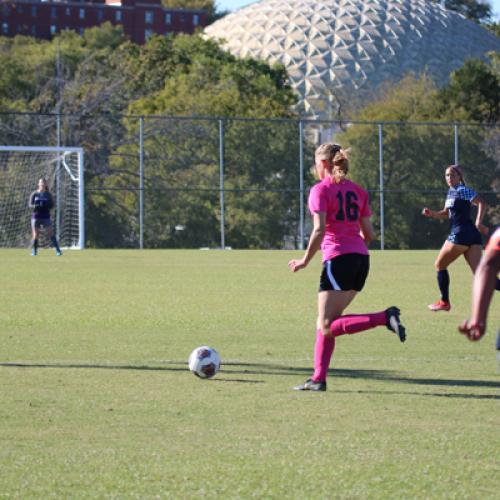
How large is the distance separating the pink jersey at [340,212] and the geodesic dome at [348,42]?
87.5 metres

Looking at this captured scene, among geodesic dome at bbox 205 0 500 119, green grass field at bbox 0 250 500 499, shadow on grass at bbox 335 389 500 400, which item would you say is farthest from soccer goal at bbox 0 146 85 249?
geodesic dome at bbox 205 0 500 119

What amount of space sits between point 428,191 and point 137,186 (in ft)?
34.9

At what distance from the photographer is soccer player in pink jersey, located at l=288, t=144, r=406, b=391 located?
899 centimetres

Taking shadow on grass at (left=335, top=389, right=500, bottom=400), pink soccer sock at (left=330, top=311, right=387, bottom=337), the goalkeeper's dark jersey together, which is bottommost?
shadow on grass at (left=335, top=389, right=500, bottom=400)

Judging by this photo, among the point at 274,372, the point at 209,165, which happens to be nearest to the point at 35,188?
the point at 209,165

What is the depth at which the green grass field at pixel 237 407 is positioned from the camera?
238 inches

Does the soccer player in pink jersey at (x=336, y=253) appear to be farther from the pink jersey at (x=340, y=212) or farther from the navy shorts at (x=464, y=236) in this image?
the navy shorts at (x=464, y=236)

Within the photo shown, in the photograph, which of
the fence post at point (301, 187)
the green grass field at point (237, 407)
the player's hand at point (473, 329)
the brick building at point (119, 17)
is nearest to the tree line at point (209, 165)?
the fence post at point (301, 187)

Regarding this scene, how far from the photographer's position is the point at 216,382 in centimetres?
946

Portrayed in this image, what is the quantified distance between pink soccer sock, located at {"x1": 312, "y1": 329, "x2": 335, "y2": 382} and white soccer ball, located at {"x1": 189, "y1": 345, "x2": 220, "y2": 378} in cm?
89

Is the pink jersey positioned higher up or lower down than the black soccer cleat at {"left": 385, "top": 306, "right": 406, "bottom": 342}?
higher up

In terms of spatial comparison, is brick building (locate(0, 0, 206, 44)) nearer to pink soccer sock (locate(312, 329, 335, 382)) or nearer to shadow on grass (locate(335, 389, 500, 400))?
pink soccer sock (locate(312, 329, 335, 382))

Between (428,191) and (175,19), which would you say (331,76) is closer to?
(175,19)

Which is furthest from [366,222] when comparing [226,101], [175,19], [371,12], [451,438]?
[175,19]
